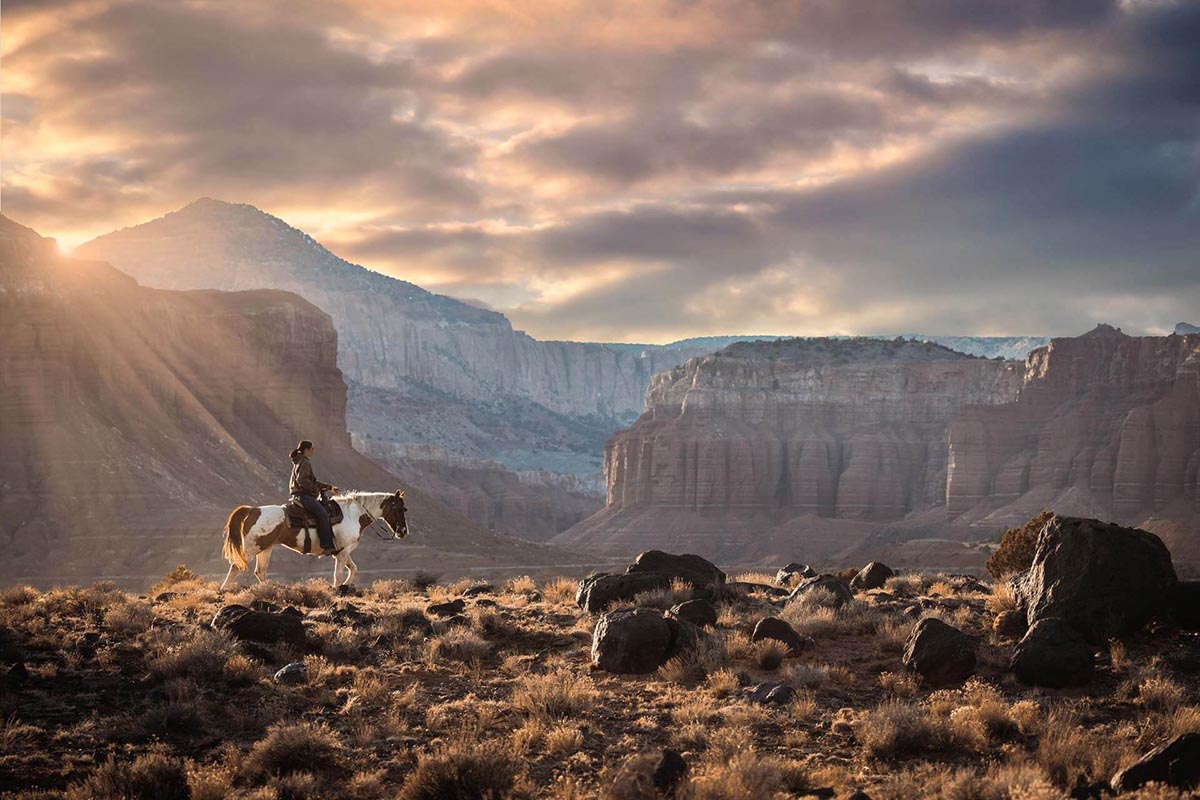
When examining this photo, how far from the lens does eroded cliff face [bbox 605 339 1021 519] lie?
161250mm

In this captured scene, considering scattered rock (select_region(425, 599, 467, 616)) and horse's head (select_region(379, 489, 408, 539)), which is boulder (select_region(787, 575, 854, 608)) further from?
horse's head (select_region(379, 489, 408, 539))

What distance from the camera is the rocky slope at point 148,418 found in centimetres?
7731

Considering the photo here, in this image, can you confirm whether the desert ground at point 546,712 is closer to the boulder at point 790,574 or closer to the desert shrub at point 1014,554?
the desert shrub at point 1014,554

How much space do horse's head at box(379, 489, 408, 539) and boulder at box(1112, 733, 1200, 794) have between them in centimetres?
1759

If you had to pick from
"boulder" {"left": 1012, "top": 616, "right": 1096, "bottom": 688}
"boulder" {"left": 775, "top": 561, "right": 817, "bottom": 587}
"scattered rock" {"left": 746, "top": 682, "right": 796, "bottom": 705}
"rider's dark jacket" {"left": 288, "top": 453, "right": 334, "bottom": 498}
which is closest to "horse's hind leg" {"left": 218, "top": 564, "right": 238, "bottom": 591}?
"rider's dark jacket" {"left": 288, "top": 453, "right": 334, "bottom": 498}

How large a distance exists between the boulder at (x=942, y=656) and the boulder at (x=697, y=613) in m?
3.40

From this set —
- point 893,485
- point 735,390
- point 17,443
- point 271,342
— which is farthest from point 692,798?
point 735,390

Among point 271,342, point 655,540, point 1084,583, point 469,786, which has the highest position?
point 271,342

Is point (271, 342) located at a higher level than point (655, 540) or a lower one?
higher

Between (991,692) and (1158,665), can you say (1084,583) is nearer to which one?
(1158,665)

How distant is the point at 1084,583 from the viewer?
15.9m

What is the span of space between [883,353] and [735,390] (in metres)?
24.3

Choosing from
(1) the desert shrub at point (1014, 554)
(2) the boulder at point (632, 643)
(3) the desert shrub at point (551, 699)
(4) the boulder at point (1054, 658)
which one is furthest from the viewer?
(1) the desert shrub at point (1014, 554)

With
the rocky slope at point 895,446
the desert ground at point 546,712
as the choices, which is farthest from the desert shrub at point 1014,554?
the rocky slope at point 895,446
